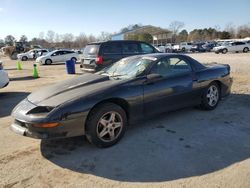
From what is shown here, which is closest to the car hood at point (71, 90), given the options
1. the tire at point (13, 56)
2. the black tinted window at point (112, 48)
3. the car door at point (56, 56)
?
the black tinted window at point (112, 48)

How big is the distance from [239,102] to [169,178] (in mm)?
4226

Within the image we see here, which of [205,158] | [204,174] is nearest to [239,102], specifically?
[205,158]

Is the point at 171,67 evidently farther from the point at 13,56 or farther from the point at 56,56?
the point at 13,56

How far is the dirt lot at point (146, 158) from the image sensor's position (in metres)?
3.21

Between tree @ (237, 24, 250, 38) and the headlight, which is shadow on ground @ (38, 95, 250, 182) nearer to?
the headlight

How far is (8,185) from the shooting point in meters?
3.19

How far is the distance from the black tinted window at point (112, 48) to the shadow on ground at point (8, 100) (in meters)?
3.46

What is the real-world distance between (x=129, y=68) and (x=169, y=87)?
0.86 meters

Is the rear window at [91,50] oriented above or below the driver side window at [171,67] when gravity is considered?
above

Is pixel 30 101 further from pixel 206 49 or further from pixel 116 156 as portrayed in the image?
pixel 206 49

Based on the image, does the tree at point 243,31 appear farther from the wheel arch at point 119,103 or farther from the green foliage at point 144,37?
the wheel arch at point 119,103

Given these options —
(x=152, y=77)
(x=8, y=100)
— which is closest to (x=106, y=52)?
(x=8, y=100)

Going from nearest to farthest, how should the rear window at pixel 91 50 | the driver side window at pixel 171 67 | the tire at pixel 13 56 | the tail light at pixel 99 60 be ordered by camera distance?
1. the driver side window at pixel 171 67
2. the tail light at pixel 99 60
3. the rear window at pixel 91 50
4. the tire at pixel 13 56

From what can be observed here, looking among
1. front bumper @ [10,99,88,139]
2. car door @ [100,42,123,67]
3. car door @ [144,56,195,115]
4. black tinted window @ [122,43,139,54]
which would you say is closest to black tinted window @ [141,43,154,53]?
black tinted window @ [122,43,139,54]
